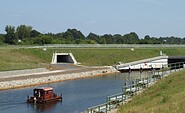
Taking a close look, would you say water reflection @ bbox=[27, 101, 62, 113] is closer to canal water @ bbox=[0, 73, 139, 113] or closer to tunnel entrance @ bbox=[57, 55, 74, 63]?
canal water @ bbox=[0, 73, 139, 113]

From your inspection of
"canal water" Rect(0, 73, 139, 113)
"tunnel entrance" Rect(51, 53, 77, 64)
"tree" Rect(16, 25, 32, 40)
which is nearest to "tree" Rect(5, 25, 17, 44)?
"tree" Rect(16, 25, 32, 40)

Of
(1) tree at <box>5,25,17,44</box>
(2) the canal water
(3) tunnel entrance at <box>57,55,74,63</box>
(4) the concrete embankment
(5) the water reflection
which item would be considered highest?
(1) tree at <box>5,25,17,44</box>

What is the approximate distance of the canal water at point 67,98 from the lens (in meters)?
42.1

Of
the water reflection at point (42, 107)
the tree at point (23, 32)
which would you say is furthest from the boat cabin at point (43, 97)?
the tree at point (23, 32)

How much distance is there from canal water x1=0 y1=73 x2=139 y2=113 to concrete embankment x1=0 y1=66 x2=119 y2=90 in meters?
2.16

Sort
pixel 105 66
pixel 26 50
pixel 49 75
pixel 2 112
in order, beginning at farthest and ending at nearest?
1. pixel 26 50
2. pixel 105 66
3. pixel 49 75
4. pixel 2 112

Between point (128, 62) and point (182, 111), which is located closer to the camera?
point (182, 111)

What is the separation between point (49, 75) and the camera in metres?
68.4

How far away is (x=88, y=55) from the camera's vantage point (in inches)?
3930

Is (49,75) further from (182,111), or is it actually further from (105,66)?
(182,111)

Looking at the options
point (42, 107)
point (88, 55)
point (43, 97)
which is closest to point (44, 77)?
point (43, 97)

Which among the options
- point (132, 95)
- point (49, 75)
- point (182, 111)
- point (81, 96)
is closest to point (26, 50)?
point (49, 75)

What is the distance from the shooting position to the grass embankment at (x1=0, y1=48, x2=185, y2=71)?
87562mm

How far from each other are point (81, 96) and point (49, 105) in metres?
5.96
